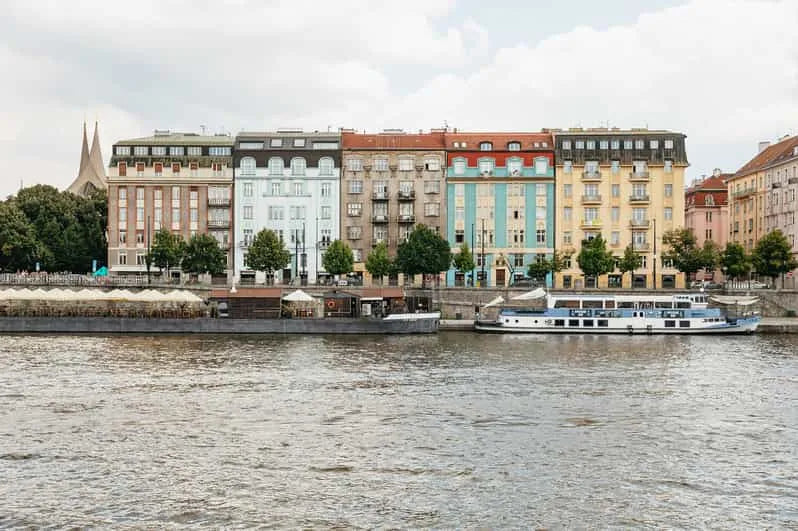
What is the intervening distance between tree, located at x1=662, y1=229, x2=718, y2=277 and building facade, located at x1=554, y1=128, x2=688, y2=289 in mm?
6054

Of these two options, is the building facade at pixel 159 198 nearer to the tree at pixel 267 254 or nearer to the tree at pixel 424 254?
the tree at pixel 267 254

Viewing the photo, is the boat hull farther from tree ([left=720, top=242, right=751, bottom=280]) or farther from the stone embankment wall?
tree ([left=720, top=242, right=751, bottom=280])

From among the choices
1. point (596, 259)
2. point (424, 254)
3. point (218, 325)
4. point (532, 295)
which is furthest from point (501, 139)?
point (218, 325)

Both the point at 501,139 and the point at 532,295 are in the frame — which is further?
the point at 501,139

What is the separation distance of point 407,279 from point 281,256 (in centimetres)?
1453

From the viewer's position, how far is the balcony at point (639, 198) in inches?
4090

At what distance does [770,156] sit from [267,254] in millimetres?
64747

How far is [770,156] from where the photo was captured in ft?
374

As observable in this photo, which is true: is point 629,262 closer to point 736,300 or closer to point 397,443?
point 736,300

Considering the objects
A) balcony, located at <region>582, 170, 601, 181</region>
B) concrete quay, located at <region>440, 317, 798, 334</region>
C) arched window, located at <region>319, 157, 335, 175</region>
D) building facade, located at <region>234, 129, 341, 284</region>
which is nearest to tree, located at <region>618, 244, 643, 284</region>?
balcony, located at <region>582, 170, 601, 181</region>

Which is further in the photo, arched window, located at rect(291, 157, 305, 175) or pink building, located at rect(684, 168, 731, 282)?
pink building, located at rect(684, 168, 731, 282)

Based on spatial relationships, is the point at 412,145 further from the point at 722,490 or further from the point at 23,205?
the point at 722,490

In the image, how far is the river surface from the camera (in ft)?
73.7

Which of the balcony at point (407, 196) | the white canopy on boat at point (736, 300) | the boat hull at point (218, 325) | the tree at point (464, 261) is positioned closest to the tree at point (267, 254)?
the balcony at point (407, 196)
